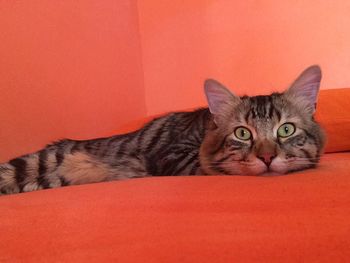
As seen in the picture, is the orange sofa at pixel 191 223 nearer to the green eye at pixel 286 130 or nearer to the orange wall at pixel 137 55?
the green eye at pixel 286 130

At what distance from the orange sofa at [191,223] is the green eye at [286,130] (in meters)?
0.25

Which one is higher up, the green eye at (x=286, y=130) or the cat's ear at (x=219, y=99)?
the cat's ear at (x=219, y=99)

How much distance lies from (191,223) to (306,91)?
31.3 inches

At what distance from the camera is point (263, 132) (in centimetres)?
112

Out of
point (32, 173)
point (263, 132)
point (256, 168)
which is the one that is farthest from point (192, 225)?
point (32, 173)

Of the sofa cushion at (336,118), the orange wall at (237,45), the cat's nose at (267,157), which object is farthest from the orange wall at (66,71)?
the sofa cushion at (336,118)

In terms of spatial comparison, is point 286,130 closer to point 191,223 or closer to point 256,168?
point 256,168

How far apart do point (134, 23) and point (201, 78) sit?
65 centimetres

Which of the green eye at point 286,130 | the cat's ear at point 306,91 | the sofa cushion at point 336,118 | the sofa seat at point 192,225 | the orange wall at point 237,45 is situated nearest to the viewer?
the sofa seat at point 192,225

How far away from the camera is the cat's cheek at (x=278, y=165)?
1018 mm

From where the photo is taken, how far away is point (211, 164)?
47.1 inches

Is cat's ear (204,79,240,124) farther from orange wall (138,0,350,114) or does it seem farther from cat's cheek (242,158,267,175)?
orange wall (138,0,350,114)

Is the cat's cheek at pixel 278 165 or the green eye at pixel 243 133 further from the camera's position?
the green eye at pixel 243 133

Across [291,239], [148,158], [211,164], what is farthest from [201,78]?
[291,239]
